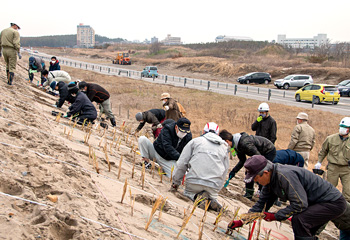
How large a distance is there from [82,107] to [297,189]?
6239 mm

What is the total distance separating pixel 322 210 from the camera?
153 inches

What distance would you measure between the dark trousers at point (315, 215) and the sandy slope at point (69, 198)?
86cm

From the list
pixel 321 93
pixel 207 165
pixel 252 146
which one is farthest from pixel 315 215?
pixel 321 93

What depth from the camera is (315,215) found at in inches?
153

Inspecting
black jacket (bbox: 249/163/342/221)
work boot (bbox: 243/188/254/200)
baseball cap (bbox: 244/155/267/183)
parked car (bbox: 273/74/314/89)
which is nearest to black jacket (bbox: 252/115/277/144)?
work boot (bbox: 243/188/254/200)

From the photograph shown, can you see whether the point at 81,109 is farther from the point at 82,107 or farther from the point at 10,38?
the point at 10,38

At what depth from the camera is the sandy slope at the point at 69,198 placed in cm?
292

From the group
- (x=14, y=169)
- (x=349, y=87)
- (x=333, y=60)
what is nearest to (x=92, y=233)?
(x=14, y=169)

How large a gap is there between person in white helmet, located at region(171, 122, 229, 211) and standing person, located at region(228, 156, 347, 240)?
1.06 meters

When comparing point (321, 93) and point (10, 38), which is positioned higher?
point (10, 38)

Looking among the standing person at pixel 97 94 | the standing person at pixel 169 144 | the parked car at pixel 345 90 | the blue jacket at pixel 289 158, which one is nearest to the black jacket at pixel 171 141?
the standing person at pixel 169 144

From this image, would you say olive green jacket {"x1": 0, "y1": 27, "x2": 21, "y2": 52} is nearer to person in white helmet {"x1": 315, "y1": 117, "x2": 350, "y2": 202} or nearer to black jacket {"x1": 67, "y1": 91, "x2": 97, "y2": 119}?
black jacket {"x1": 67, "y1": 91, "x2": 97, "y2": 119}

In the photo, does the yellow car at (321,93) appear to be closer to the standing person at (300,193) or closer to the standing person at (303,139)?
the standing person at (303,139)

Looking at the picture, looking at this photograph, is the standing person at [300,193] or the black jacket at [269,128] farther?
the black jacket at [269,128]
